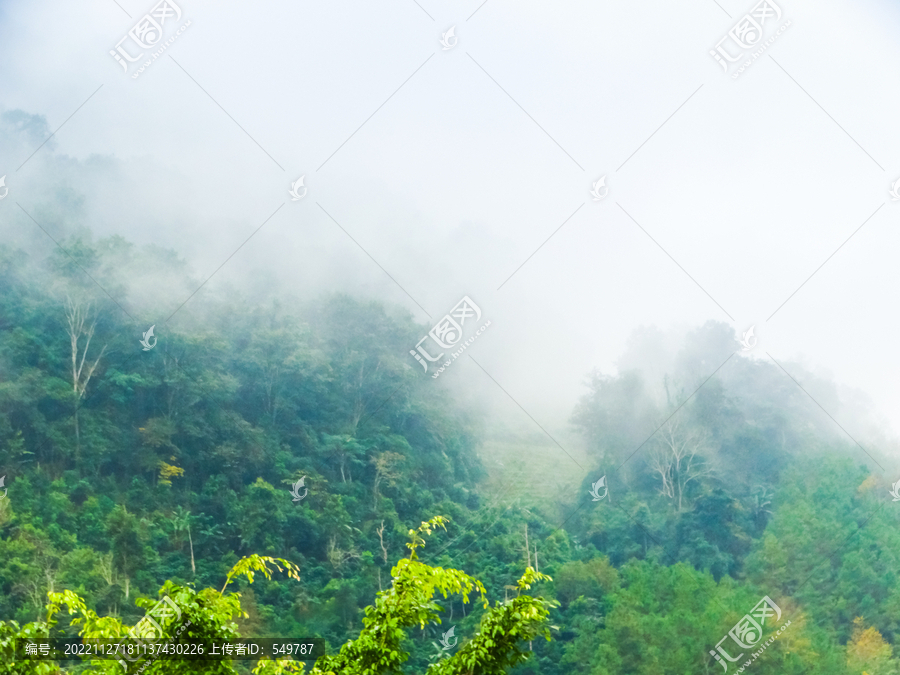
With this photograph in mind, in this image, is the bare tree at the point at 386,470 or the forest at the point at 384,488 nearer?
the forest at the point at 384,488

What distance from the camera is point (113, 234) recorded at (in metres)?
21.1

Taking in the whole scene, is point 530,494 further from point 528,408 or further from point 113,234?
point 113,234

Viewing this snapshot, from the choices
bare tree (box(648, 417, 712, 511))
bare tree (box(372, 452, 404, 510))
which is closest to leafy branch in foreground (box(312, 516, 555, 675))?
bare tree (box(372, 452, 404, 510))

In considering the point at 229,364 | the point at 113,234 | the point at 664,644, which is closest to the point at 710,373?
the point at 664,644

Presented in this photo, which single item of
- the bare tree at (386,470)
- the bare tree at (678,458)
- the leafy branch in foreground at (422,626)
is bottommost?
the bare tree at (386,470)

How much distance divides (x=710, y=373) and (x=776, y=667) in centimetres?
872

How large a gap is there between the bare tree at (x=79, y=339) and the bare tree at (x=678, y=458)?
601 inches

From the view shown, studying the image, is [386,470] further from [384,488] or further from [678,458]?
[678,458]

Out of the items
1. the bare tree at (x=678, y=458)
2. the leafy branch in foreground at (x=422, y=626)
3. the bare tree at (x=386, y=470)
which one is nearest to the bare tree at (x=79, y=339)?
the bare tree at (x=386, y=470)

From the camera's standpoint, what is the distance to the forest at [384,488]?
17.4m

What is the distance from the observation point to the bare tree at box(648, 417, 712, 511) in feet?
71.7

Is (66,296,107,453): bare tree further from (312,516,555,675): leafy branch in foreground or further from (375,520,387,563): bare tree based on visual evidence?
(312,516,555,675): leafy branch in foreground

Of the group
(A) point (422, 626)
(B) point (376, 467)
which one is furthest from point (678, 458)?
(A) point (422, 626)

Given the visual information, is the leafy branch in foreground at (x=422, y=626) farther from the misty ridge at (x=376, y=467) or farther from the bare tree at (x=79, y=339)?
the bare tree at (x=79, y=339)
